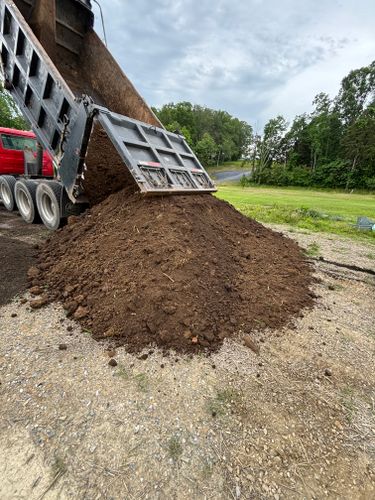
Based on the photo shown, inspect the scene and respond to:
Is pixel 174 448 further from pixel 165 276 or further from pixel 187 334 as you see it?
pixel 165 276

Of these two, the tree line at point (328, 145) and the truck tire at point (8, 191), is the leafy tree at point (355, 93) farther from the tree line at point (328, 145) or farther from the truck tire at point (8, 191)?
the truck tire at point (8, 191)

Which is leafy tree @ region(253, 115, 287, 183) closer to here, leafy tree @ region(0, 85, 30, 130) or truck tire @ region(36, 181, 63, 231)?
leafy tree @ region(0, 85, 30, 130)

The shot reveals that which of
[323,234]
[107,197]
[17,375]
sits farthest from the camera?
[323,234]

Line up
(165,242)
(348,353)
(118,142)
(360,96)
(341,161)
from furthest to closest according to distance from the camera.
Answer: (360,96) → (341,161) → (118,142) → (165,242) → (348,353)

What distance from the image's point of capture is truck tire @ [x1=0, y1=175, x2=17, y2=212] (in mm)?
6910

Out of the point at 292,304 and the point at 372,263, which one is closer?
the point at 292,304

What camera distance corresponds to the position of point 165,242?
3.40 metres

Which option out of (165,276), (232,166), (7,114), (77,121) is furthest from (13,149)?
(232,166)

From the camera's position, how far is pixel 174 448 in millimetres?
1725

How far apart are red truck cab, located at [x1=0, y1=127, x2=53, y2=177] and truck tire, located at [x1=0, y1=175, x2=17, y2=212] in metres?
1.04

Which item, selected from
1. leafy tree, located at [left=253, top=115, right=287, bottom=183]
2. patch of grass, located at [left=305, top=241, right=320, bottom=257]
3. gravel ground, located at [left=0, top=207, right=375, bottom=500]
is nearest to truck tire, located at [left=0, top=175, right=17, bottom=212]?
gravel ground, located at [left=0, top=207, right=375, bottom=500]

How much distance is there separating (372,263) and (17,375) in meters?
6.34

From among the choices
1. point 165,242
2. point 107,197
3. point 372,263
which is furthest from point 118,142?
point 372,263

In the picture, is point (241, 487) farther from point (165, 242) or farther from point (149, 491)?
point (165, 242)
